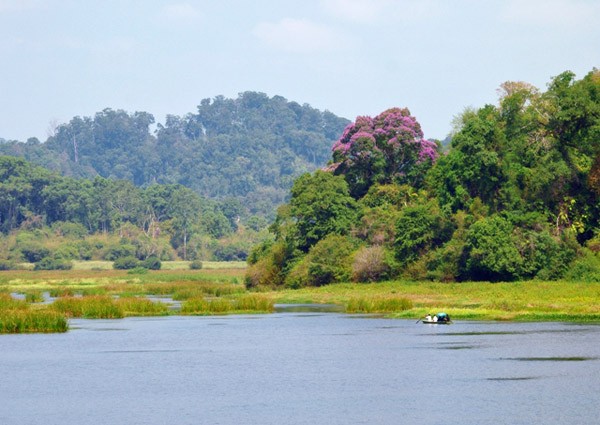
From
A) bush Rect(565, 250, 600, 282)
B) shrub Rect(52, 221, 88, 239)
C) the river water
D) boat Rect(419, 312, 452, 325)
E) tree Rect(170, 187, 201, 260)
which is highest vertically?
tree Rect(170, 187, 201, 260)

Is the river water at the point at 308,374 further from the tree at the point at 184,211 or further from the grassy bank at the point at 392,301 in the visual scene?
the tree at the point at 184,211

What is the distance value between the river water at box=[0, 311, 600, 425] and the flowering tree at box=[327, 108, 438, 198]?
32.8 meters

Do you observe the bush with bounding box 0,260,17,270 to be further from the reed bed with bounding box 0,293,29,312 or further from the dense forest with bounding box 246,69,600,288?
the reed bed with bounding box 0,293,29,312

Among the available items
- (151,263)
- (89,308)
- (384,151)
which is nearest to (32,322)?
(89,308)

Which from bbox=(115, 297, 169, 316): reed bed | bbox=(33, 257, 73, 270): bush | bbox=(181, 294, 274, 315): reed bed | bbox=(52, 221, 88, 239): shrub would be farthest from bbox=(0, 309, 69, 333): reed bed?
bbox=(52, 221, 88, 239): shrub

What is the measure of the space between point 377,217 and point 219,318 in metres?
23.6

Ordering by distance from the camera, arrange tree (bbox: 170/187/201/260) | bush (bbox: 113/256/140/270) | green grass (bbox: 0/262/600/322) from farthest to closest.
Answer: tree (bbox: 170/187/201/260) → bush (bbox: 113/256/140/270) → green grass (bbox: 0/262/600/322)

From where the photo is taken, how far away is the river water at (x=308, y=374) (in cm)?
3055

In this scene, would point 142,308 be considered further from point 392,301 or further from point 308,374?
point 308,374

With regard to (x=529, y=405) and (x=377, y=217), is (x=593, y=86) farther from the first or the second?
(x=529, y=405)

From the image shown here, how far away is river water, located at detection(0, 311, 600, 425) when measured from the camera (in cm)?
3055

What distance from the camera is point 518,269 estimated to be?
226 feet

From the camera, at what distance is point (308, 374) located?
125 feet

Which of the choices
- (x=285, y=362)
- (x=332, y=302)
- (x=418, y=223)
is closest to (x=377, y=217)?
(x=418, y=223)
